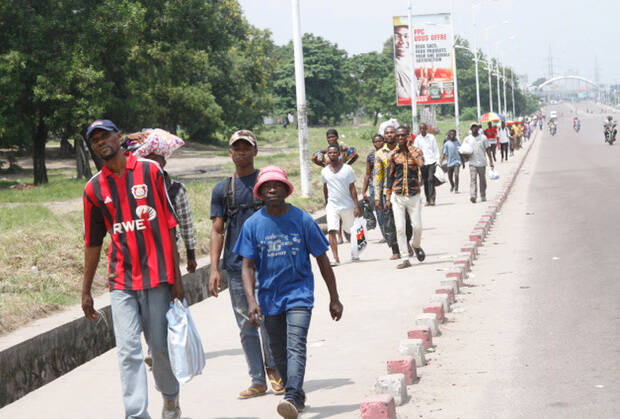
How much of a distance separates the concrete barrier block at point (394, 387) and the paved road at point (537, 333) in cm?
11

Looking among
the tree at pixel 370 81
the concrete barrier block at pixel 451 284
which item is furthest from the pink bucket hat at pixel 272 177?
the tree at pixel 370 81

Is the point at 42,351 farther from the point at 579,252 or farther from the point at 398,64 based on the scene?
the point at 398,64

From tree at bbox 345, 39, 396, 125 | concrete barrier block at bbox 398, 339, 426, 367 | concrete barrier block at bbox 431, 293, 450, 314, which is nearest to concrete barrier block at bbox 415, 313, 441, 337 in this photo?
concrete barrier block at bbox 431, 293, 450, 314

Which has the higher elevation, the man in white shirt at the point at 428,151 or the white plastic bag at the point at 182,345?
the man in white shirt at the point at 428,151

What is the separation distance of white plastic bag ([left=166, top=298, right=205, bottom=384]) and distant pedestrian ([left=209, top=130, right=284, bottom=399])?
76cm

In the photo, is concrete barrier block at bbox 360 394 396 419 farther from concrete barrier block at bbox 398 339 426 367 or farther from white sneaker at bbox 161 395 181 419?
concrete barrier block at bbox 398 339 426 367

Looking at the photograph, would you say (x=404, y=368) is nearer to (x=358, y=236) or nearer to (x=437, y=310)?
(x=437, y=310)

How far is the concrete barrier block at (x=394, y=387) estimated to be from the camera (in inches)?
225

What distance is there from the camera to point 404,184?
11.9m

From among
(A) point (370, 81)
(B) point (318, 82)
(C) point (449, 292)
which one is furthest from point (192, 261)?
(A) point (370, 81)

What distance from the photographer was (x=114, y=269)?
531 centimetres

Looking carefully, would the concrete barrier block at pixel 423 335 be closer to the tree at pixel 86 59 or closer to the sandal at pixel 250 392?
the sandal at pixel 250 392

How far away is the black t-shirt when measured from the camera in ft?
21.0

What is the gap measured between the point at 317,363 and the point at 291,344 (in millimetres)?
1728
